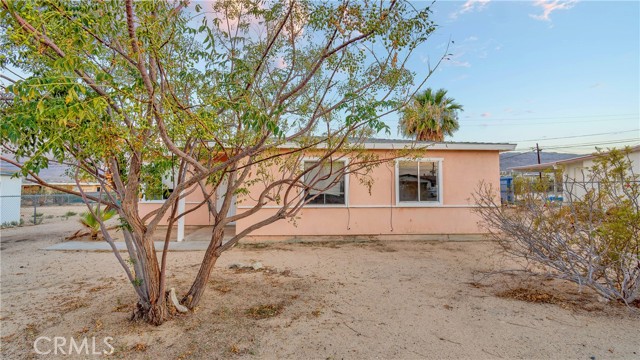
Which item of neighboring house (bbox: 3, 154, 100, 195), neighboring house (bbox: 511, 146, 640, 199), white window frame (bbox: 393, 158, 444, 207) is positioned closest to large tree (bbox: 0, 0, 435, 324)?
neighboring house (bbox: 3, 154, 100, 195)

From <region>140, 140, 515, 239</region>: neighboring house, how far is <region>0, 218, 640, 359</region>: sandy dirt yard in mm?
2510

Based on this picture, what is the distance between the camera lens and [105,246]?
7785 millimetres

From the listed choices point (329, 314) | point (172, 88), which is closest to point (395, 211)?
point (329, 314)

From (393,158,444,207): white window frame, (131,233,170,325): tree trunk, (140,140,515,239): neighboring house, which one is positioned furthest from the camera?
(393,158,444,207): white window frame

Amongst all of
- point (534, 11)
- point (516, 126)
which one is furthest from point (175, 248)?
point (516, 126)

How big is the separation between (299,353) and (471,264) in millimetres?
4927

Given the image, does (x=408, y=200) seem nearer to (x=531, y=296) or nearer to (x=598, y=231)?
(x=531, y=296)

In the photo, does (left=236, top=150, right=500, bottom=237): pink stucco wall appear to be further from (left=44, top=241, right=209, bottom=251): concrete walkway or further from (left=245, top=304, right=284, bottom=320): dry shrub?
(left=245, top=304, right=284, bottom=320): dry shrub

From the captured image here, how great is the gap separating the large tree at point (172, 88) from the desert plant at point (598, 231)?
280 cm

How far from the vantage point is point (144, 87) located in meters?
2.30

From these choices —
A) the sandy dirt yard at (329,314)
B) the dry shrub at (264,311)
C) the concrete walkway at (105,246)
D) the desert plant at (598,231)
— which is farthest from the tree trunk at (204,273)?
the desert plant at (598,231)

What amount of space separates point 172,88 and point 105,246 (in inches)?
282

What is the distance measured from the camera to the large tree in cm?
Result: 211

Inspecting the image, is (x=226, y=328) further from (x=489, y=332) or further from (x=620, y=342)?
(x=620, y=342)
